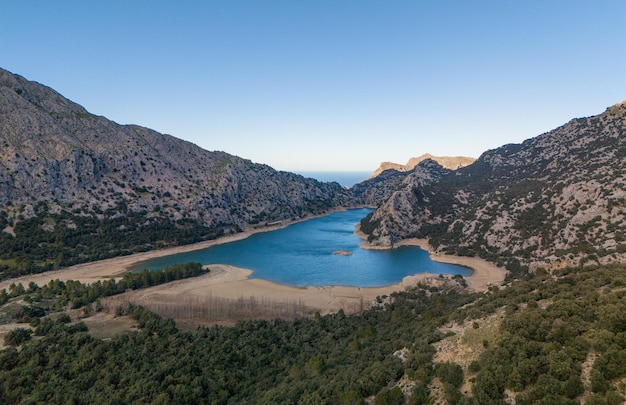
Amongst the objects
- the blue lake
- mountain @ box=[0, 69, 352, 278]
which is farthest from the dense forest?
mountain @ box=[0, 69, 352, 278]

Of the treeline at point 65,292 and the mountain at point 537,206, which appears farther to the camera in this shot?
the mountain at point 537,206

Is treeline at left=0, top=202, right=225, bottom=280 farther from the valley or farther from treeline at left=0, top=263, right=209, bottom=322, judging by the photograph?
treeline at left=0, top=263, right=209, bottom=322

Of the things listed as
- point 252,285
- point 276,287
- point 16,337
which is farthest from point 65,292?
point 276,287

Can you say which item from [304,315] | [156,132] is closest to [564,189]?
[304,315]

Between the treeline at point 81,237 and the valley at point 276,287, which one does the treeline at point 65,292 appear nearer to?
the valley at point 276,287

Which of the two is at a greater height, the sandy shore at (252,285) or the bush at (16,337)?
the bush at (16,337)

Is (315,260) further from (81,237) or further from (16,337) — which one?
(81,237)

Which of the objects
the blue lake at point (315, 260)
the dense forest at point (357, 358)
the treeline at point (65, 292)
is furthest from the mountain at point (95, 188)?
the dense forest at point (357, 358)

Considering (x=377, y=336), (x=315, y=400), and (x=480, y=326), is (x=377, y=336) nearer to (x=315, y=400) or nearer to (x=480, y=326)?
(x=480, y=326)
